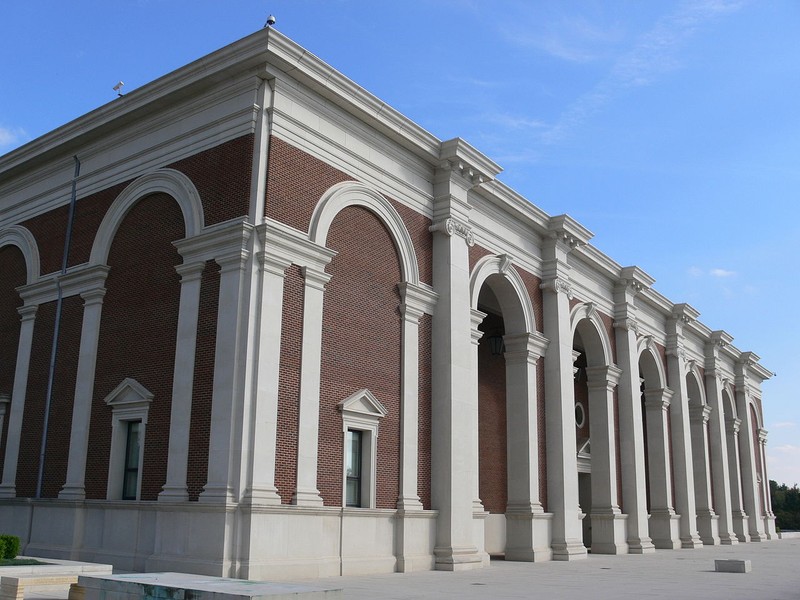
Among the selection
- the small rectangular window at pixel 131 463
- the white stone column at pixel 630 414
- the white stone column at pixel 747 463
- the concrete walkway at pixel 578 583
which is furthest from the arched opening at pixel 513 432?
the white stone column at pixel 747 463

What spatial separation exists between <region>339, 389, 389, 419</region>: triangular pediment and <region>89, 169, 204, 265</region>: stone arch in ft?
16.4

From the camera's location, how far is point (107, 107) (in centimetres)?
2002

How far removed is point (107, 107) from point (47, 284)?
516 cm

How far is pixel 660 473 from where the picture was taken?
35.3 m

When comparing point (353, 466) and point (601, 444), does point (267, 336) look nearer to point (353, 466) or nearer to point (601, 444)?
point (353, 466)

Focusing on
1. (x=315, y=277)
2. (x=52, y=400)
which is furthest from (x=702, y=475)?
(x=52, y=400)

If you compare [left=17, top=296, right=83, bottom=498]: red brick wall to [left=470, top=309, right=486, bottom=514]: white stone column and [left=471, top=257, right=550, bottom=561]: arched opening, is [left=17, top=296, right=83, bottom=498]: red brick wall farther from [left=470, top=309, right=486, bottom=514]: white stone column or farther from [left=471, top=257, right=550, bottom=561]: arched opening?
[left=471, top=257, right=550, bottom=561]: arched opening

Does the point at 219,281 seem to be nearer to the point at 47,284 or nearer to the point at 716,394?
the point at 47,284

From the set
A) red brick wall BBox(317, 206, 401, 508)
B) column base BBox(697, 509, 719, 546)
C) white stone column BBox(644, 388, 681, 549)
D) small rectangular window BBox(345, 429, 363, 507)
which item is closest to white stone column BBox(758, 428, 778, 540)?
column base BBox(697, 509, 719, 546)

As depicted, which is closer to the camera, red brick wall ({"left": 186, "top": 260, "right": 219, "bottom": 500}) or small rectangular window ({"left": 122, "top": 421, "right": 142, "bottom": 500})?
red brick wall ({"left": 186, "top": 260, "right": 219, "bottom": 500})

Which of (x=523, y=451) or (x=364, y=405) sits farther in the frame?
(x=523, y=451)

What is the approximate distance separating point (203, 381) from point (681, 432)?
26.9m

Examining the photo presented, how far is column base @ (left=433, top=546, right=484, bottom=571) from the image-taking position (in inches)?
777

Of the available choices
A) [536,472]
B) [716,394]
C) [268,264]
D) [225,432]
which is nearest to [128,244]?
[268,264]
